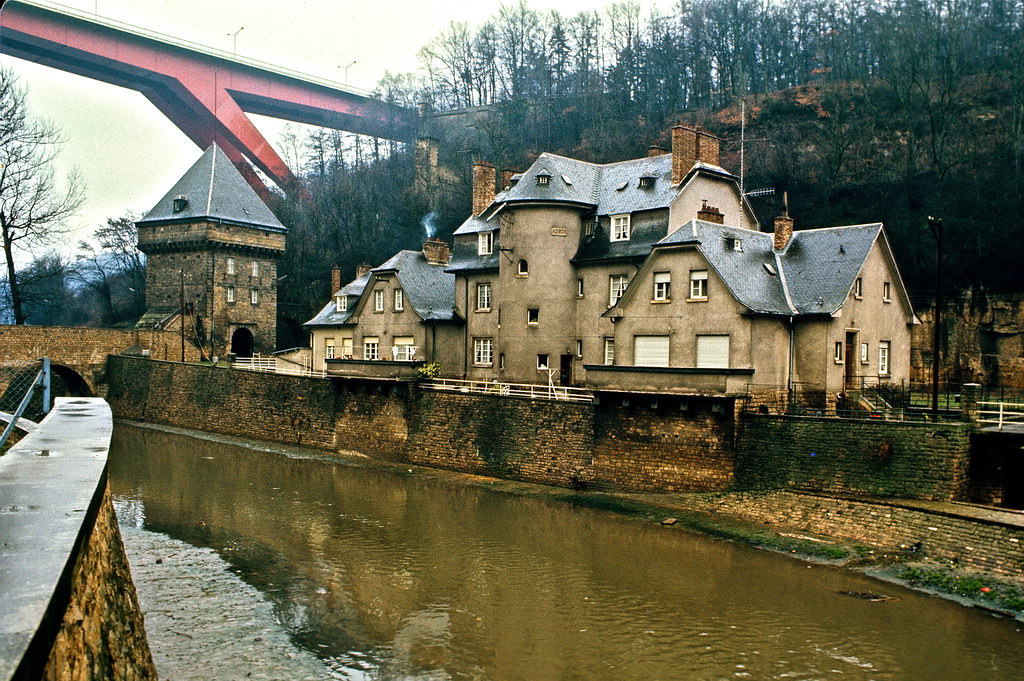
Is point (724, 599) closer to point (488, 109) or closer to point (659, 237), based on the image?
point (659, 237)

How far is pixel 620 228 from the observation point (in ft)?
103

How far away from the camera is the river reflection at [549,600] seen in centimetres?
1318

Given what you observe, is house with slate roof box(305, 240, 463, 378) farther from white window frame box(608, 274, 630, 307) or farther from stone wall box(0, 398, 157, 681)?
stone wall box(0, 398, 157, 681)

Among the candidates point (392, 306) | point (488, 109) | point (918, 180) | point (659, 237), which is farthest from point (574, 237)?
point (488, 109)

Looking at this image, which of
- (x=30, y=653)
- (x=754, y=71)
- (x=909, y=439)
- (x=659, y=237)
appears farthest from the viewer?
(x=754, y=71)

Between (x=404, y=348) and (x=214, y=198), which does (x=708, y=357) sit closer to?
(x=404, y=348)

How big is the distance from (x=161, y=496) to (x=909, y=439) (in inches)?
873

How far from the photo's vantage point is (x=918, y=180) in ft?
144

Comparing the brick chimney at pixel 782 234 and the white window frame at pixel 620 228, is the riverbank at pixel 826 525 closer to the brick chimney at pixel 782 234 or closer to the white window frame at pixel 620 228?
the brick chimney at pixel 782 234

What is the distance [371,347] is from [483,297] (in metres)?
7.50

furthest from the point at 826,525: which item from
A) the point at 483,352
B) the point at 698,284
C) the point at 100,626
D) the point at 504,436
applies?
the point at 483,352

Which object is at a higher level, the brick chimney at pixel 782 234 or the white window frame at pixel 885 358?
the brick chimney at pixel 782 234

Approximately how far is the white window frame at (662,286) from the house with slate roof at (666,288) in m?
0.05

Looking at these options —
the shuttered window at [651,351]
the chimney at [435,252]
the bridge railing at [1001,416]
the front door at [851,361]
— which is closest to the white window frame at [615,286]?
the shuttered window at [651,351]
